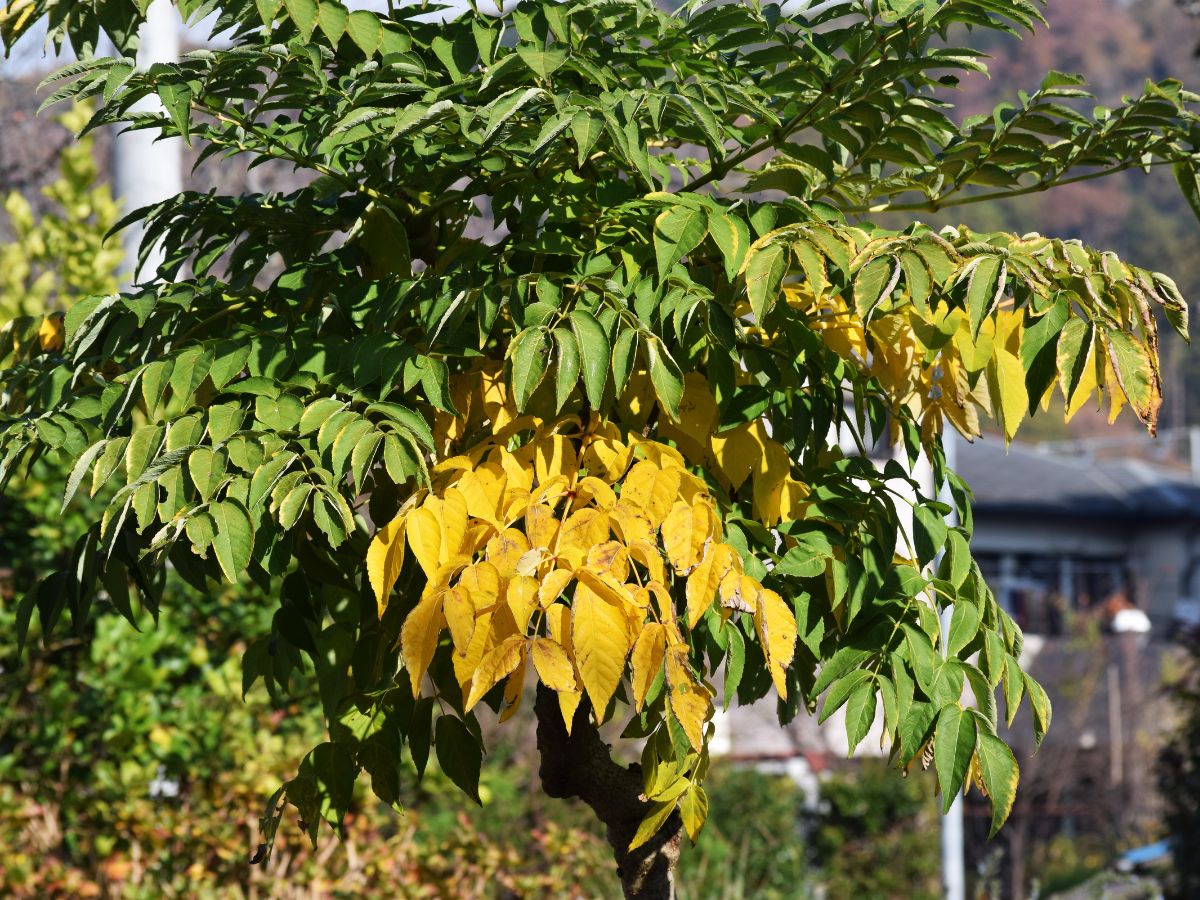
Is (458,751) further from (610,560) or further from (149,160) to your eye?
(149,160)

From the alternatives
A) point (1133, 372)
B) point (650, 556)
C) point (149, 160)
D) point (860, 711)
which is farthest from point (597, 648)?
point (149, 160)

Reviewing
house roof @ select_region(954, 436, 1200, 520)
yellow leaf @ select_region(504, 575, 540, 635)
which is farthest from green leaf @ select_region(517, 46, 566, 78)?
house roof @ select_region(954, 436, 1200, 520)

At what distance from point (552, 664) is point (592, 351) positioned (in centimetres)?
49

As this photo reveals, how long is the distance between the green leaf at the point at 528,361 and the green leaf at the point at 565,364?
3 cm

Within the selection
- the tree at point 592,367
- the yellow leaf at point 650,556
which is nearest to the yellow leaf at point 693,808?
the tree at point 592,367

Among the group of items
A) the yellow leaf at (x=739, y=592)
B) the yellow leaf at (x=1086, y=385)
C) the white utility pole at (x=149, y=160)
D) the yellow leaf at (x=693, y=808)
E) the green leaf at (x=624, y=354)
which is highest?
the white utility pole at (x=149, y=160)

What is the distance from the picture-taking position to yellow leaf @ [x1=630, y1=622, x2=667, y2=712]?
176cm

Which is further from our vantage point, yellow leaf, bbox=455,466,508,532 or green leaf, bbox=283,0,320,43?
green leaf, bbox=283,0,320,43

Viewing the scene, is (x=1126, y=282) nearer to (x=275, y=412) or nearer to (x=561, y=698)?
(x=561, y=698)

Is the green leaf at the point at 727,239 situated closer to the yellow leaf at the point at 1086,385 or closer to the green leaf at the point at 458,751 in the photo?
the yellow leaf at the point at 1086,385

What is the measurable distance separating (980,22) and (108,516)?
1618 mm

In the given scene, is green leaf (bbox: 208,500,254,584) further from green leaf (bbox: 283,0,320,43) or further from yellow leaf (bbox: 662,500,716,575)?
green leaf (bbox: 283,0,320,43)

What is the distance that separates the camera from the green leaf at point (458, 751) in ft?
7.61

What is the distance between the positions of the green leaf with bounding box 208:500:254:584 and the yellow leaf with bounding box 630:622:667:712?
0.57 metres
